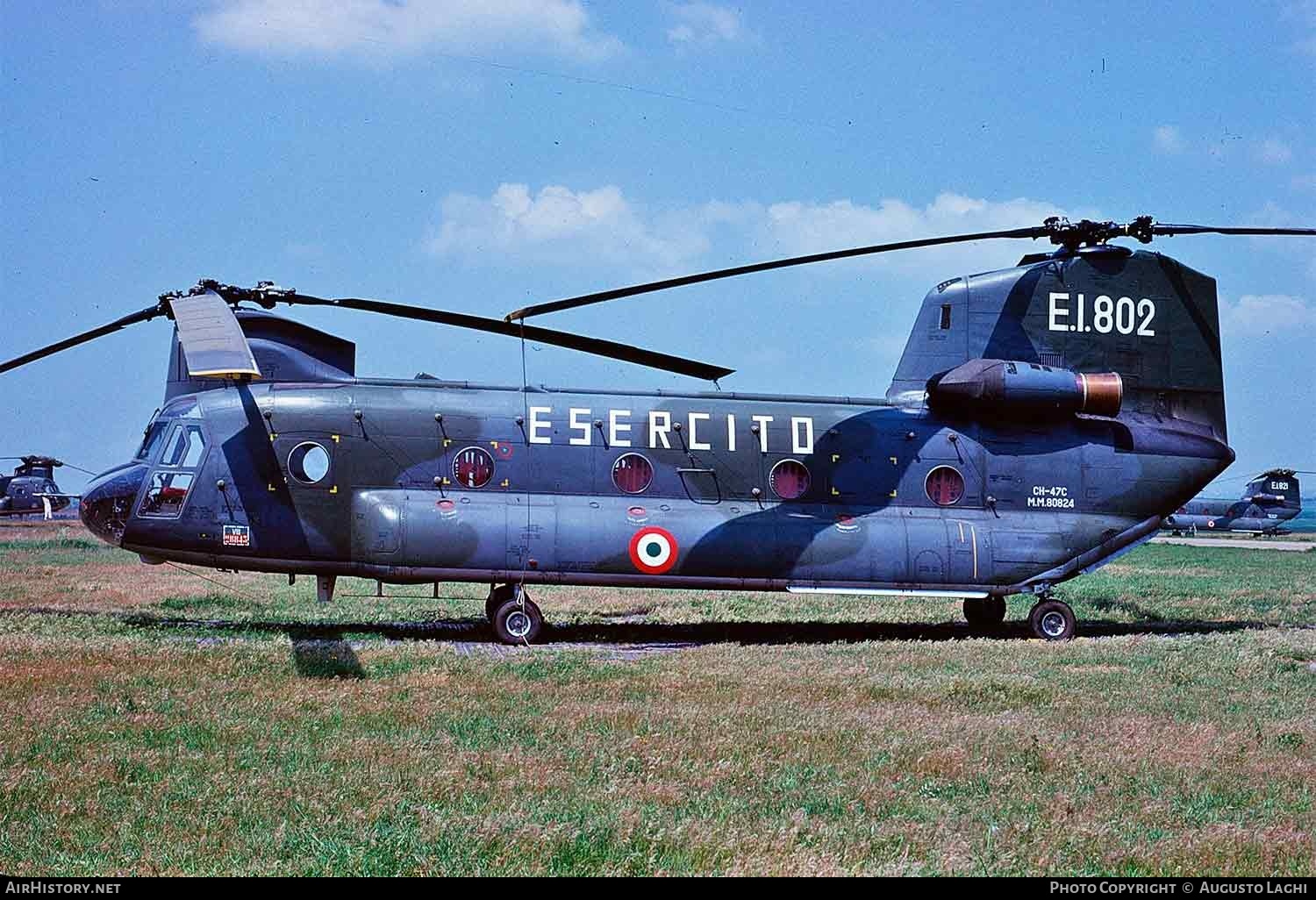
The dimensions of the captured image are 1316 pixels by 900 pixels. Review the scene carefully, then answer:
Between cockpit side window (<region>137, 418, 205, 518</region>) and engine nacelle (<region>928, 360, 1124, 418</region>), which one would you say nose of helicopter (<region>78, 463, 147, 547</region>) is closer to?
cockpit side window (<region>137, 418, 205, 518</region>)

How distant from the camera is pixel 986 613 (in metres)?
19.6

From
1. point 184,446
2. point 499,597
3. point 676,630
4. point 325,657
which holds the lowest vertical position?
point 676,630

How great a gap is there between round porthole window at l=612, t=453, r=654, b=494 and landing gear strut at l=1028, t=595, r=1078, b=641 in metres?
6.08

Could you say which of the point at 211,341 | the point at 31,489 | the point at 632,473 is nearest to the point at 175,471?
the point at 211,341

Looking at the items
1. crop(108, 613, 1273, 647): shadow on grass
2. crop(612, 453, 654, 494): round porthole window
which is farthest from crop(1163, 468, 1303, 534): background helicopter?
crop(612, 453, 654, 494): round porthole window

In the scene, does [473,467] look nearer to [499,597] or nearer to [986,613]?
[499,597]

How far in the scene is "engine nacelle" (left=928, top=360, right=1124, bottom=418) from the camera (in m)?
18.0

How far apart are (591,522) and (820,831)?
971 centimetres

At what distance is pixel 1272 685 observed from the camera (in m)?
13.4

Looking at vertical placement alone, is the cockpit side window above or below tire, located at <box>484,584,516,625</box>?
above

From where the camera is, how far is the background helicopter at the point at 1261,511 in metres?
62.5

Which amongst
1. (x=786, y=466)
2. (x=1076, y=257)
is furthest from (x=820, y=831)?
(x=1076, y=257)

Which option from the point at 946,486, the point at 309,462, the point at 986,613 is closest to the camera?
the point at 309,462

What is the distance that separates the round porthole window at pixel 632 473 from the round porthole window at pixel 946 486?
4.20 meters
